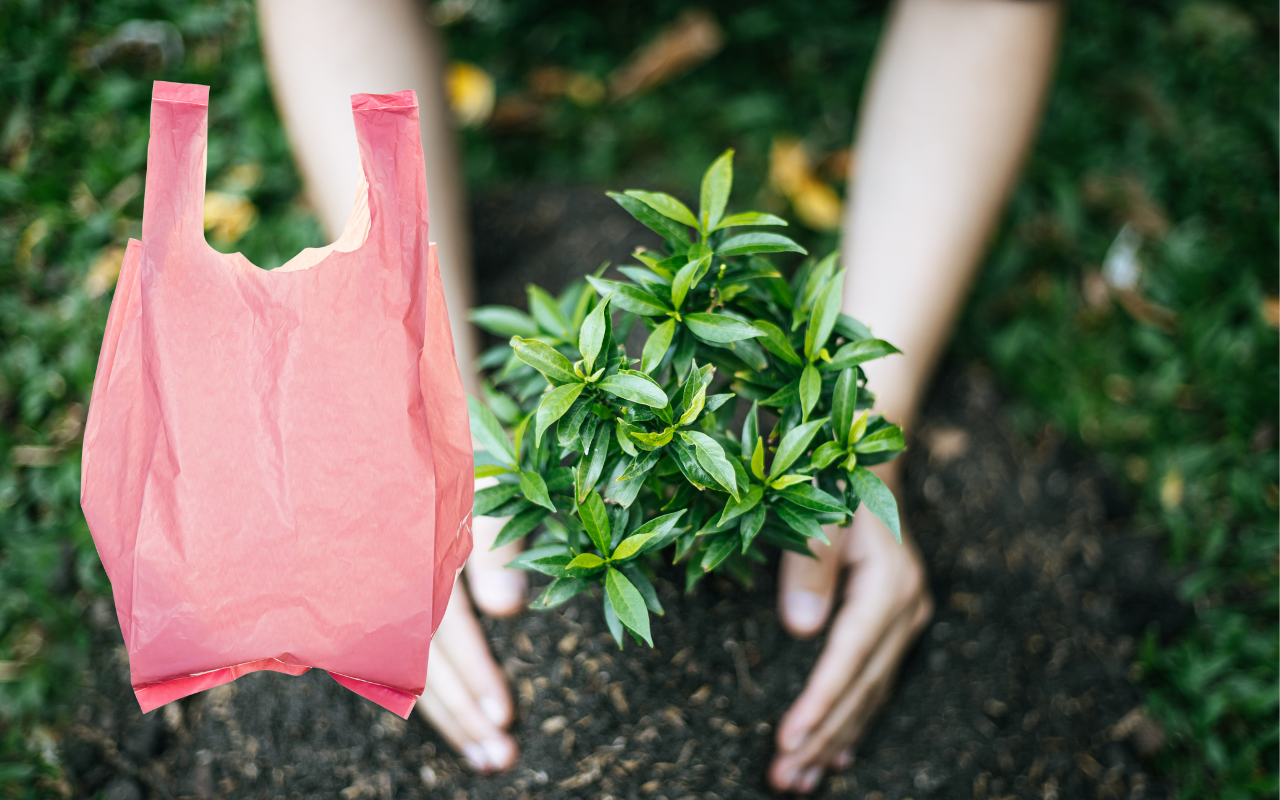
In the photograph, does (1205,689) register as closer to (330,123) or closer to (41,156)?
(330,123)

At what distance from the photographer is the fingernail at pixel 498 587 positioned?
1.36 meters

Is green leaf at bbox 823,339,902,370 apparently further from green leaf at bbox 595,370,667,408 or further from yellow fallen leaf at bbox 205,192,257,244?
yellow fallen leaf at bbox 205,192,257,244

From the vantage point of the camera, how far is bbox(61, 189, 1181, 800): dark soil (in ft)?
4.42

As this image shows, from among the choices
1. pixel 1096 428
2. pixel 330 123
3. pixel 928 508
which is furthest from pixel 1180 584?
pixel 330 123

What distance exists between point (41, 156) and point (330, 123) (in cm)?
128

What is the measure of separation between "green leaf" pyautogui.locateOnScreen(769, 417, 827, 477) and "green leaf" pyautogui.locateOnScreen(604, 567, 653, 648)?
8.9 inches

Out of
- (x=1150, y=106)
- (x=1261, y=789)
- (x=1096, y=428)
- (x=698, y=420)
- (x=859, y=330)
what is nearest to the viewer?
(x=698, y=420)

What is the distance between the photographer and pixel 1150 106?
8.22 ft

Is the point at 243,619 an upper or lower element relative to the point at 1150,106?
lower

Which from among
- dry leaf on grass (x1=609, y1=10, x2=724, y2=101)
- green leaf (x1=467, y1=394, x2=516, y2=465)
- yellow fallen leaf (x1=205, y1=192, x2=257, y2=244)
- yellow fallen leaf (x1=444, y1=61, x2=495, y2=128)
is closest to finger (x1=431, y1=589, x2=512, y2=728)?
green leaf (x1=467, y1=394, x2=516, y2=465)

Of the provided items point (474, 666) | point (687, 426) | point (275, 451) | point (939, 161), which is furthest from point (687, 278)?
point (939, 161)

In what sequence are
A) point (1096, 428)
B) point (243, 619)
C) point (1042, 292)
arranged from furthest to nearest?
point (1042, 292), point (1096, 428), point (243, 619)

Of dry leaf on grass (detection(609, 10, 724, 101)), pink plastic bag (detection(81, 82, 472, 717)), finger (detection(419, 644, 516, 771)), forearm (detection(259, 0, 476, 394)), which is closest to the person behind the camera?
pink plastic bag (detection(81, 82, 472, 717))

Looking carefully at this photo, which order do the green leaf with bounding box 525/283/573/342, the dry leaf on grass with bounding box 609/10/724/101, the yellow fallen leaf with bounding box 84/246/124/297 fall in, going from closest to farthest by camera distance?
the green leaf with bounding box 525/283/573/342, the yellow fallen leaf with bounding box 84/246/124/297, the dry leaf on grass with bounding box 609/10/724/101
